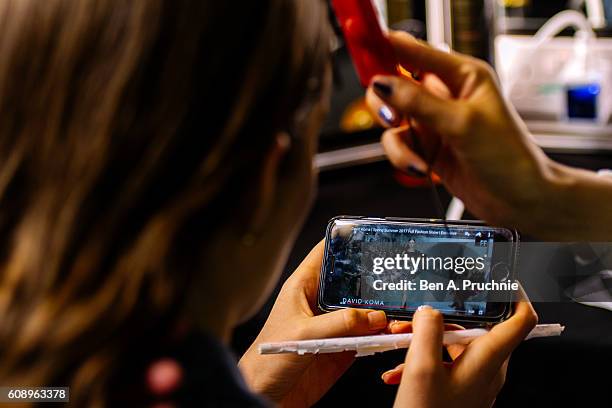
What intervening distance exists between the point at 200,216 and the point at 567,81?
3.35 feet

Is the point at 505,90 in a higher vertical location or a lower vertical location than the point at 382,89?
lower

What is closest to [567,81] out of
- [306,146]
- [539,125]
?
[539,125]

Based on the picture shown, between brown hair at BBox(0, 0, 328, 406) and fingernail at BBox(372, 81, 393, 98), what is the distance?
122 millimetres

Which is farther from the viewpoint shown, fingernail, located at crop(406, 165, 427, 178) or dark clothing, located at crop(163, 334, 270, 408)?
fingernail, located at crop(406, 165, 427, 178)

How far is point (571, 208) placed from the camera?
2.11 ft

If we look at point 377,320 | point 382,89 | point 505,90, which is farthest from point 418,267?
point 505,90

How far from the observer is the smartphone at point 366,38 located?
49 centimetres

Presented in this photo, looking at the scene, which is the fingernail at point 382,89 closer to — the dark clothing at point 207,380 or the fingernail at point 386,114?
the fingernail at point 386,114

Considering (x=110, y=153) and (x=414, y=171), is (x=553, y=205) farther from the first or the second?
(x=110, y=153)

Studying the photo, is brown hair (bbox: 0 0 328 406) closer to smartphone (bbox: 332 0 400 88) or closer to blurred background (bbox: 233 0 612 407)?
smartphone (bbox: 332 0 400 88)

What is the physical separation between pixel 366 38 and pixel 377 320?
0.77ft

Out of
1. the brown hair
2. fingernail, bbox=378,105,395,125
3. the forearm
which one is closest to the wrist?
the forearm

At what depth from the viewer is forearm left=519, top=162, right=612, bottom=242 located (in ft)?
2.02

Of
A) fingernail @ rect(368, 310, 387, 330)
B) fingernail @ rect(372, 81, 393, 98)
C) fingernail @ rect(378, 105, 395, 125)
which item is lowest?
fingernail @ rect(368, 310, 387, 330)
